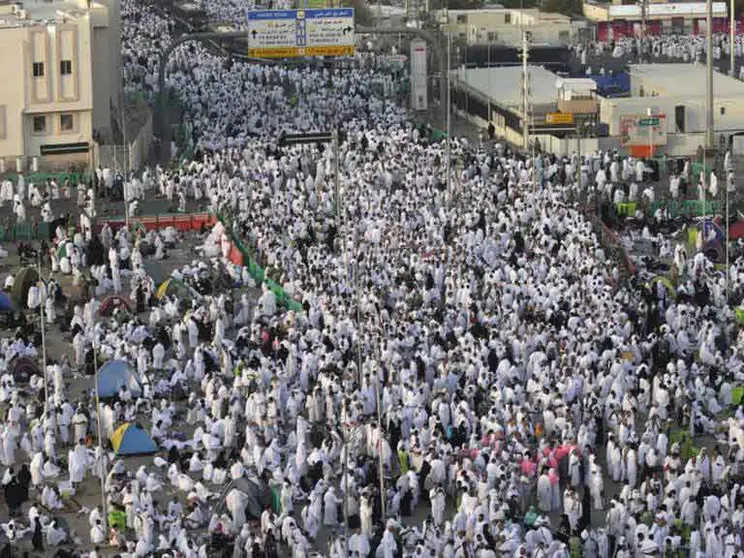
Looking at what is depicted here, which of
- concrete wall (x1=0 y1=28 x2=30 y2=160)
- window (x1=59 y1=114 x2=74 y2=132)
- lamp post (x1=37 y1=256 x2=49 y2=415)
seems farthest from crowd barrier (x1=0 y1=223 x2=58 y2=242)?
window (x1=59 y1=114 x2=74 y2=132)

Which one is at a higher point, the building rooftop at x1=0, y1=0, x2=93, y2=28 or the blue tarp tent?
the building rooftop at x1=0, y1=0, x2=93, y2=28

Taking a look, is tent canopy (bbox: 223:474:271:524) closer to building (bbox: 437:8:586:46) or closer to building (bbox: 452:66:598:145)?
building (bbox: 452:66:598:145)

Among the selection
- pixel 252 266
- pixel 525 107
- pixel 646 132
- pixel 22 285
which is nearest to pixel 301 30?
pixel 525 107

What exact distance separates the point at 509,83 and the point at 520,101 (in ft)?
16.0

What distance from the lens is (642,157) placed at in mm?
58562

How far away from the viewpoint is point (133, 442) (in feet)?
118

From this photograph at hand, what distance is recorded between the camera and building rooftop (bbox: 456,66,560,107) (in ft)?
211

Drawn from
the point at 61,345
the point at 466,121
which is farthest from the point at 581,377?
the point at 466,121

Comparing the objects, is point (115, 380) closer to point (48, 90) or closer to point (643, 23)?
point (48, 90)

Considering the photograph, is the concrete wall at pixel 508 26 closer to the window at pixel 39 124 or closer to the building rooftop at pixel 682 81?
the building rooftop at pixel 682 81

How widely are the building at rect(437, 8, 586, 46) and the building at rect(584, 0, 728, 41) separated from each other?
1.82 metres

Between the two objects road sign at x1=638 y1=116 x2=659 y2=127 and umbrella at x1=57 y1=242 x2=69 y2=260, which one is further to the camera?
road sign at x1=638 y1=116 x2=659 y2=127

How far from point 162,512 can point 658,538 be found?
7034mm

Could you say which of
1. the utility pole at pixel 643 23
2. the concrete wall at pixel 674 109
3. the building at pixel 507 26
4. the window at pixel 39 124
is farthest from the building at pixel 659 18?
the window at pixel 39 124
